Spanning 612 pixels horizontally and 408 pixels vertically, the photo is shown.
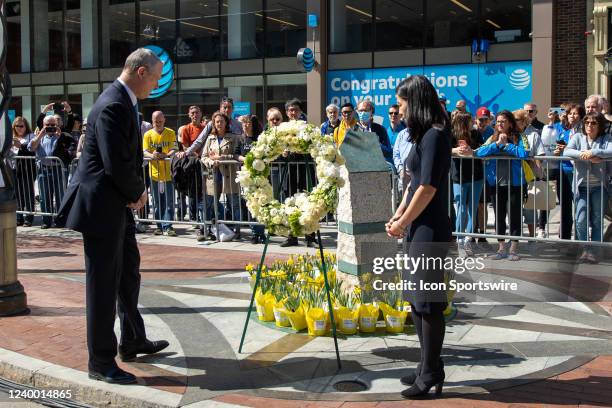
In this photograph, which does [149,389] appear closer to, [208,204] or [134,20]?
[208,204]

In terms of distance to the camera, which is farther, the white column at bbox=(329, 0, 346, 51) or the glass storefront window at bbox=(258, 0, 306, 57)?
the glass storefront window at bbox=(258, 0, 306, 57)

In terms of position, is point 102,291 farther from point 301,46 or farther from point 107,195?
point 301,46

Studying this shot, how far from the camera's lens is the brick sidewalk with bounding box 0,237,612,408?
4520mm

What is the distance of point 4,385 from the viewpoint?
514 cm

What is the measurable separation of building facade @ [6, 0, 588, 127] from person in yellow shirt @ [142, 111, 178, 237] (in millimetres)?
9759

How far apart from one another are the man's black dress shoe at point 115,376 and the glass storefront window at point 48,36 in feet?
83.5

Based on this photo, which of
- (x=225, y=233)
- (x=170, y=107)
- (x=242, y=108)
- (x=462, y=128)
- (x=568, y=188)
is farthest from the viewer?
(x=170, y=107)

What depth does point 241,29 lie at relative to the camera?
924 inches

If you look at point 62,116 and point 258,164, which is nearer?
point 258,164

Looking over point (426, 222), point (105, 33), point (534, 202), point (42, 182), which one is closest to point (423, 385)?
point (426, 222)

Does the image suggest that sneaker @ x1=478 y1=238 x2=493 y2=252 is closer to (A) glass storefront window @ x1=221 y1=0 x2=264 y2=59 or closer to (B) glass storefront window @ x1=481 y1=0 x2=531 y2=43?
(B) glass storefront window @ x1=481 y1=0 x2=531 y2=43

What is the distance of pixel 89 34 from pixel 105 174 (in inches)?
962

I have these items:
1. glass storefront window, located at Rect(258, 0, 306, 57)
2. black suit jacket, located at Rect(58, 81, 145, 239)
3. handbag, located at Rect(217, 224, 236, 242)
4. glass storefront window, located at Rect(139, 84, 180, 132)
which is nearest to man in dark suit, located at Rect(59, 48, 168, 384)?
black suit jacket, located at Rect(58, 81, 145, 239)

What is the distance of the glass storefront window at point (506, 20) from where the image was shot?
60.7ft
